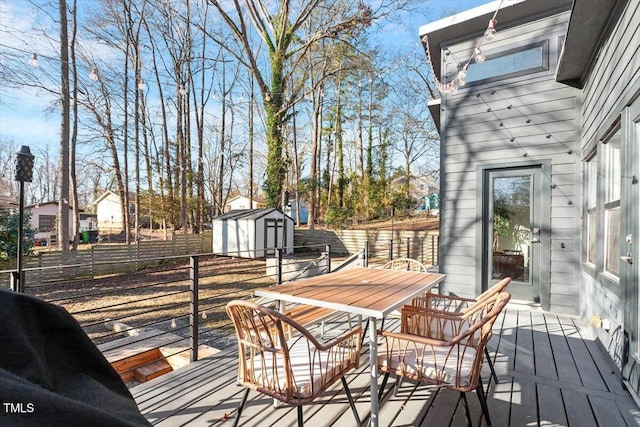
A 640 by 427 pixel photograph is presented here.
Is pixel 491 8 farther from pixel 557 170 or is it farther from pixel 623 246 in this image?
pixel 623 246

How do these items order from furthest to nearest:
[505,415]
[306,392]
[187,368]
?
1. [187,368]
2. [505,415]
3. [306,392]

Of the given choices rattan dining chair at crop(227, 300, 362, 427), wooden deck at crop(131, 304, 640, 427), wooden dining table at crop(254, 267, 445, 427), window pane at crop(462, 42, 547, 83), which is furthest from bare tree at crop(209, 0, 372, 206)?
rattan dining chair at crop(227, 300, 362, 427)

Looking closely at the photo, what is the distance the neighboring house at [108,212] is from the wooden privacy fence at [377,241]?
61.6 feet

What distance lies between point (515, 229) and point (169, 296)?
730cm

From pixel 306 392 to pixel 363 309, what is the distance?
0.48m

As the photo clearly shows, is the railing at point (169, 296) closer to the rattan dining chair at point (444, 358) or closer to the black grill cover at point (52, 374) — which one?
the rattan dining chair at point (444, 358)

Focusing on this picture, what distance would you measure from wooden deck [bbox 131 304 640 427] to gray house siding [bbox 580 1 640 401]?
0.80 ft

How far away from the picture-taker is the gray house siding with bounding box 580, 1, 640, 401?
7.15ft

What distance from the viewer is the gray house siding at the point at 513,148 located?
390 centimetres

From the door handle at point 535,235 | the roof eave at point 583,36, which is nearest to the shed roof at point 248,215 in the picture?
the door handle at point 535,235

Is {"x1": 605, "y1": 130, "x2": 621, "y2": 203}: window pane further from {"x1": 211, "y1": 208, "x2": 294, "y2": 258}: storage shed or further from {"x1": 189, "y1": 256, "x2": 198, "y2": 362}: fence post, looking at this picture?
{"x1": 211, "y1": 208, "x2": 294, "y2": 258}: storage shed

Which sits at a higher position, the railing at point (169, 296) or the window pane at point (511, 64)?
the window pane at point (511, 64)

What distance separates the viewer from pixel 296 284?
8.02ft

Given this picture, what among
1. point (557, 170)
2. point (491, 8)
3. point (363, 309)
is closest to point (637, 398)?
point (363, 309)
